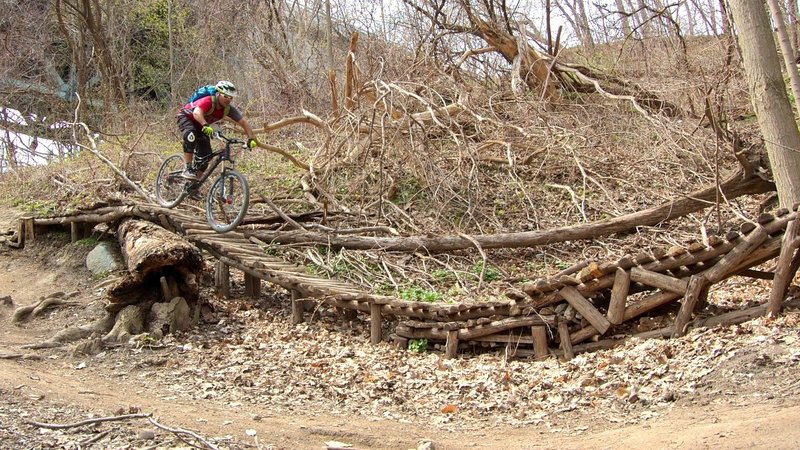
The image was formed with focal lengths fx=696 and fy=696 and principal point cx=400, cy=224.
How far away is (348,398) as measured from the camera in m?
6.67

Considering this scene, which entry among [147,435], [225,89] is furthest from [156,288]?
[147,435]

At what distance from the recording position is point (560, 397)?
20.1 ft

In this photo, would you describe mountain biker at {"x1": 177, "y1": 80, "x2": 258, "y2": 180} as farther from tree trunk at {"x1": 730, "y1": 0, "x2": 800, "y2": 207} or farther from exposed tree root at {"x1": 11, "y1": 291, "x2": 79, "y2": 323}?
tree trunk at {"x1": 730, "y1": 0, "x2": 800, "y2": 207}

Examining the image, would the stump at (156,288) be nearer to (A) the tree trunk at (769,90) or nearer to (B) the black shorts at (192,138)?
(B) the black shorts at (192,138)

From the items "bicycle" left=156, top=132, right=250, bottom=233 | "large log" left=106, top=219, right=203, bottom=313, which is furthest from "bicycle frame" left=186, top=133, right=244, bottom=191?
"large log" left=106, top=219, right=203, bottom=313

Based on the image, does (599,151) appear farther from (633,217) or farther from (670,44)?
(670,44)

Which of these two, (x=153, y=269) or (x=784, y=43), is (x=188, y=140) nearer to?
(x=153, y=269)

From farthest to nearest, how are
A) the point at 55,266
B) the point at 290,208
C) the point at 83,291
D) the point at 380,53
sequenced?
1. the point at 380,53
2. the point at 290,208
3. the point at 55,266
4. the point at 83,291

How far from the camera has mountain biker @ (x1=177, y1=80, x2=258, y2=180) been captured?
28.6 ft

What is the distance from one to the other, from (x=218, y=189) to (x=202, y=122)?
98cm

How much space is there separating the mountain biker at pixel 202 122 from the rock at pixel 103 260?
5.34ft

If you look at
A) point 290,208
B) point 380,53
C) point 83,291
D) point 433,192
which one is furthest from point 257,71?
point 83,291

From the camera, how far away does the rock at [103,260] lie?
32.1 feet

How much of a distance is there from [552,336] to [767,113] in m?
3.33
